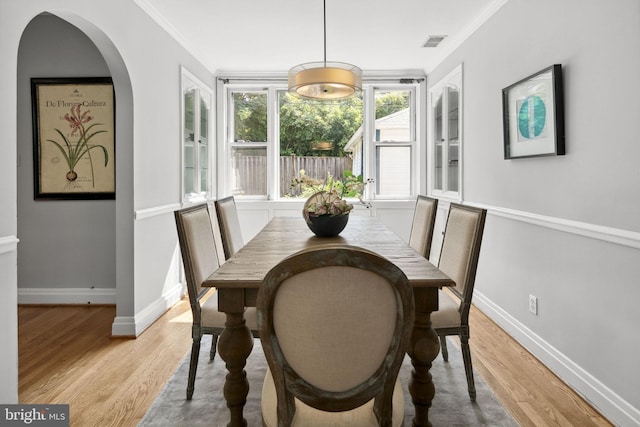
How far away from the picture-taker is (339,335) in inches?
48.9

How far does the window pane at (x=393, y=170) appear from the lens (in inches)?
231

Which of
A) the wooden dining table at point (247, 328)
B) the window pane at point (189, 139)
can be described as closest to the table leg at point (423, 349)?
the wooden dining table at point (247, 328)

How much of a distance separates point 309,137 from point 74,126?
9.34 ft

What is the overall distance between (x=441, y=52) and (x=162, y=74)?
2.86 meters

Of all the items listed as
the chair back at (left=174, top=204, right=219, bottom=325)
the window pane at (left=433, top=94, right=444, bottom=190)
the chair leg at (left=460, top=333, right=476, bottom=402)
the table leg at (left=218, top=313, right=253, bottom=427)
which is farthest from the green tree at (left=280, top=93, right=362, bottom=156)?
the table leg at (left=218, top=313, right=253, bottom=427)

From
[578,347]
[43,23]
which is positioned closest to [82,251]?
[43,23]

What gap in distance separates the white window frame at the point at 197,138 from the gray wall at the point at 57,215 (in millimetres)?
699

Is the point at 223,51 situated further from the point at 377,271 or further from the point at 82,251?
the point at 377,271

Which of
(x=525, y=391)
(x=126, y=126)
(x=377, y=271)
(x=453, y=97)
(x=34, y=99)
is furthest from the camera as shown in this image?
(x=453, y=97)

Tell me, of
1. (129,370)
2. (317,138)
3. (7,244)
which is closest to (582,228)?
(129,370)

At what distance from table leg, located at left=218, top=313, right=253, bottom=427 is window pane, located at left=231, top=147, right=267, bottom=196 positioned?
4244mm

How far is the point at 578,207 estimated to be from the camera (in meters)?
2.43

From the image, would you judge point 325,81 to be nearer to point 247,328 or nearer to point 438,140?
point 247,328

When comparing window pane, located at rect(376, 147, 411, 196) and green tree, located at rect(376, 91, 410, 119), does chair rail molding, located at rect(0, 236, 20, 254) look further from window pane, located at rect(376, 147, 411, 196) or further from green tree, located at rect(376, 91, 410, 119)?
green tree, located at rect(376, 91, 410, 119)
